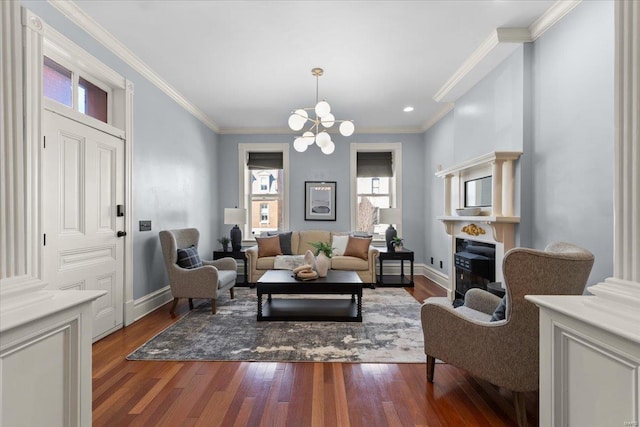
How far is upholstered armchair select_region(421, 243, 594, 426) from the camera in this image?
4.93 feet

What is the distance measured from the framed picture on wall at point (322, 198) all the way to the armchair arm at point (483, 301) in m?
3.58

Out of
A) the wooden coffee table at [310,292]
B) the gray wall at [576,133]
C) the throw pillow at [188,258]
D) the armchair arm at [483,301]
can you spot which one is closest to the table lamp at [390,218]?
the wooden coffee table at [310,292]

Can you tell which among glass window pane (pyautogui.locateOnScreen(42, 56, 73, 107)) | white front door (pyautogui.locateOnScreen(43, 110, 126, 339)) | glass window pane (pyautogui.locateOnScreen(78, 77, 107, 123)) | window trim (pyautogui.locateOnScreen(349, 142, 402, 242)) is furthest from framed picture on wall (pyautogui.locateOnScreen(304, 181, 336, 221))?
glass window pane (pyautogui.locateOnScreen(42, 56, 73, 107))

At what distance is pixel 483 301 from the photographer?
236 centimetres

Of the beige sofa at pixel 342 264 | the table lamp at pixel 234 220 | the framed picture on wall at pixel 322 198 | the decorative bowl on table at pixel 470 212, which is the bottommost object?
the beige sofa at pixel 342 264

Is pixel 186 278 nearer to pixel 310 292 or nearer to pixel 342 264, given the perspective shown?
pixel 310 292

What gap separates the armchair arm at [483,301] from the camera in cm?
230

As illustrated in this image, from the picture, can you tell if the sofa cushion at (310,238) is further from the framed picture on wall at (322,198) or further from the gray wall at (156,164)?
the gray wall at (156,164)

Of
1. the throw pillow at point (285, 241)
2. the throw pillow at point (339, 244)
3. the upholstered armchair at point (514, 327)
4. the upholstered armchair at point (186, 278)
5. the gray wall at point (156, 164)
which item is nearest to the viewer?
the upholstered armchair at point (514, 327)

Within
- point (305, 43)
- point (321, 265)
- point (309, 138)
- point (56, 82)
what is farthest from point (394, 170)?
point (56, 82)

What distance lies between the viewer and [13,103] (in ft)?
3.10

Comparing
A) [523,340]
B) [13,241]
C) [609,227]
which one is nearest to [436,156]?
[609,227]

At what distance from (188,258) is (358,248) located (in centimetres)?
256

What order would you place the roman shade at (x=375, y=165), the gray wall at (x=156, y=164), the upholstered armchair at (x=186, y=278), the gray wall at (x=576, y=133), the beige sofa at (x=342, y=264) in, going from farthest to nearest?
the roman shade at (x=375, y=165), the beige sofa at (x=342, y=264), the upholstered armchair at (x=186, y=278), the gray wall at (x=156, y=164), the gray wall at (x=576, y=133)
